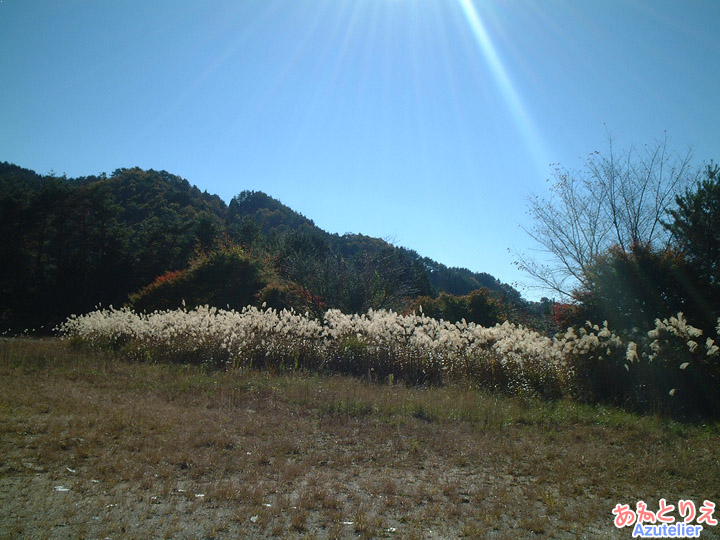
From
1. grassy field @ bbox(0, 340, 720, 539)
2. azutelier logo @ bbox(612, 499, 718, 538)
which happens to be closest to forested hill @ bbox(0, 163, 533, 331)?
grassy field @ bbox(0, 340, 720, 539)

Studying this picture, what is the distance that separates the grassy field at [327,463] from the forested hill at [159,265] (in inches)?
400

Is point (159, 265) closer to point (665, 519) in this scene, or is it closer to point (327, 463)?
point (327, 463)

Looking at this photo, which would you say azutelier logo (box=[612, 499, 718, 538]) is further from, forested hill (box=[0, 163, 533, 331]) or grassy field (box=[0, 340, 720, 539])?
forested hill (box=[0, 163, 533, 331])

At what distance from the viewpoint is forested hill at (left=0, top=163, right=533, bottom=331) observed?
1758 cm

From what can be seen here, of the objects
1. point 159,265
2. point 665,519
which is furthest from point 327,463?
point 159,265

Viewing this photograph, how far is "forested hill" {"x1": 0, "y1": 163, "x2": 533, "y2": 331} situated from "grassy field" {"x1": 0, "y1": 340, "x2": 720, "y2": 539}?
10.2 meters

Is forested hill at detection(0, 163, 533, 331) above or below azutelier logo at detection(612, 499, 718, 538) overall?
above

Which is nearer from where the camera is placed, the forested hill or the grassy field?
the grassy field

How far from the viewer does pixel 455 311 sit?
54.1 feet

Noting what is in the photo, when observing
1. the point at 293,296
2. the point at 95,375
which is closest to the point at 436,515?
the point at 95,375

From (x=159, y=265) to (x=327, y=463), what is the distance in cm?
3224

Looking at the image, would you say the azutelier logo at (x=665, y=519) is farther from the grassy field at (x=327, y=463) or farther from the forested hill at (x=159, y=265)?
the forested hill at (x=159, y=265)

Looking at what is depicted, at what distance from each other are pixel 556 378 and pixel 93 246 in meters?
33.7

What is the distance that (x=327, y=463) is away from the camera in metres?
4.50
